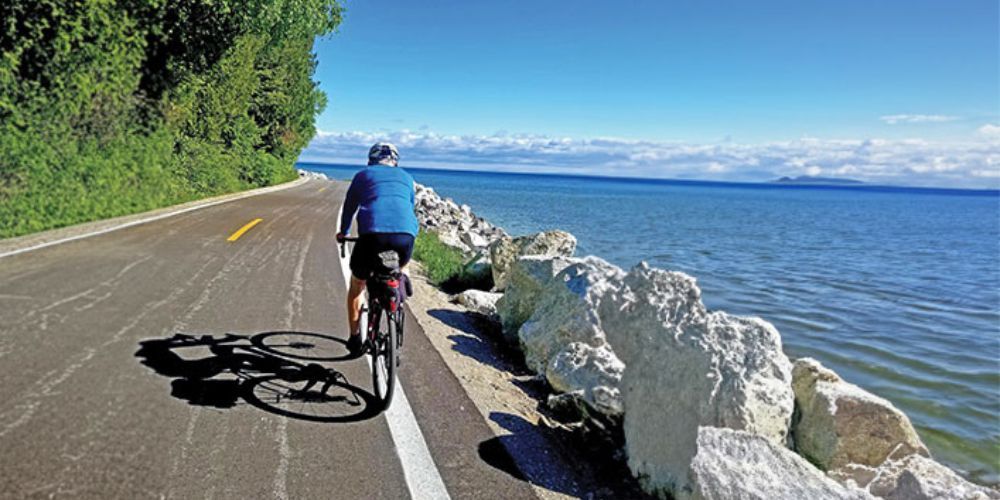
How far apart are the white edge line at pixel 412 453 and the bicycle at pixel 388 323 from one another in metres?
0.17

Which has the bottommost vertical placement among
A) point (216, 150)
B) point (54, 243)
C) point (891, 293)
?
A: point (891, 293)

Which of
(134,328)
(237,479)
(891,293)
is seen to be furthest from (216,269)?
(891,293)

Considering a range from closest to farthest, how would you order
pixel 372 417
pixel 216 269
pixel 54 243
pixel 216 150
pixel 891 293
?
pixel 372 417, pixel 216 269, pixel 54 243, pixel 891 293, pixel 216 150

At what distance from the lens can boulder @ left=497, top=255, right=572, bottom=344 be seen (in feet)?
23.9

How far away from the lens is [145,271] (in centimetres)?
888

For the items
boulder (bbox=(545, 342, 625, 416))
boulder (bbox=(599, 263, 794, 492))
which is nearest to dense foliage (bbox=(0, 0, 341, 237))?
boulder (bbox=(545, 342, 625, 416))

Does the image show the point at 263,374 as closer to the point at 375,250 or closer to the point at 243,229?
the point at 375,250

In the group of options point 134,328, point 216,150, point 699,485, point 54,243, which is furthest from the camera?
point 216,150

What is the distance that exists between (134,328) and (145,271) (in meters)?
3.11

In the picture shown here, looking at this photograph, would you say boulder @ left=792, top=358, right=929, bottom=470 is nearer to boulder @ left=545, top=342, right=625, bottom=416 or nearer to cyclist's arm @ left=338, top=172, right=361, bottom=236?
boulder @ left=545, top=342, right=625, bottom=416

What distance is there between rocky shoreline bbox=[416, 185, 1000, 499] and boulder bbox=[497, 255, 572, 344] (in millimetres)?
990

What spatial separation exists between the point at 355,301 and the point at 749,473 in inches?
142

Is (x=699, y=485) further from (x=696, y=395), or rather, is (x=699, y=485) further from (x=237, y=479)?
(x=237, y=479)

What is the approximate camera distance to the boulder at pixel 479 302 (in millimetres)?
8719
